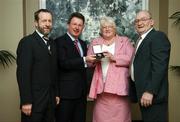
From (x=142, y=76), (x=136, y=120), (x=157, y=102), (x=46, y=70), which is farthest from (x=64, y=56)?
(x=136, y=120)

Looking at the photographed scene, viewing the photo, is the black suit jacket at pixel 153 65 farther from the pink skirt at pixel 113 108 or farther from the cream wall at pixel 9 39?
the cream wall at pixel 9 39

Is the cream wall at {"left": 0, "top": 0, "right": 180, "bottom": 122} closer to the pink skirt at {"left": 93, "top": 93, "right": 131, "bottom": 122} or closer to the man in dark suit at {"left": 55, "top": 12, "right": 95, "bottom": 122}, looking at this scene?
the man in dark suit at {"left": 55, "top": 12, "right": 95, "bottom": 122}

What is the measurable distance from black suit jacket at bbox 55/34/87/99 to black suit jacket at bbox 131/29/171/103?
628 millimetres

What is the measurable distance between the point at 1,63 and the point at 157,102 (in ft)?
7.48

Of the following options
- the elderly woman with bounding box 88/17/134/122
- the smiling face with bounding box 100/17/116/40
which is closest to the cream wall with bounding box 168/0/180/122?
the elderly woman with bounding box 88/17/134/122

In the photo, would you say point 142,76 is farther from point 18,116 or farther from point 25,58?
point 18,116

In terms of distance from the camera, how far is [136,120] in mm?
4625

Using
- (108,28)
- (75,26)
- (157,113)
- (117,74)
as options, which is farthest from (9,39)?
(157,113)

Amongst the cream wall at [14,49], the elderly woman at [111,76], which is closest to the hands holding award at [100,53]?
the elderly woman at [111,76]

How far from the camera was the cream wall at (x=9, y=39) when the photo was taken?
416 cm

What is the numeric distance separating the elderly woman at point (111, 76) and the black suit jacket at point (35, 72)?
22.1 inches

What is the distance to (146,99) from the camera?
280cm

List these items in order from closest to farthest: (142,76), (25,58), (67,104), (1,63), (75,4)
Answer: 1. (25,58)
2. (142,76)
3. (67,104)
4. (1,63)
5. (75,4)

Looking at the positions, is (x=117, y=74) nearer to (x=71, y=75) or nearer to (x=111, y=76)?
(x=111, y=76)
